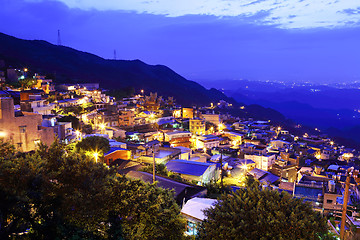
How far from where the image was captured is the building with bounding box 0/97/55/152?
1444cm

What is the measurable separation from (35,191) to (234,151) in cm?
2855

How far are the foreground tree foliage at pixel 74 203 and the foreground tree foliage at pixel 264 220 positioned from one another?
1.19 m

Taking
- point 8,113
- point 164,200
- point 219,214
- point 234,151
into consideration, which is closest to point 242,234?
point 219,214

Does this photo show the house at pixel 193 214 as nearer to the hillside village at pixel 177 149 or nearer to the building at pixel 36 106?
the hillside village at pixel 177 149

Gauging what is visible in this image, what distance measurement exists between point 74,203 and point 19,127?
1150cm

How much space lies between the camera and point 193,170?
17125 mm

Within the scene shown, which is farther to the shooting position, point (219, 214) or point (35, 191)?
point (219, 214)

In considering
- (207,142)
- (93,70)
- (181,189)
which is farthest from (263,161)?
(93,70)

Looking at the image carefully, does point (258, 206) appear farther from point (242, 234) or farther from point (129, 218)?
point (129, 218)

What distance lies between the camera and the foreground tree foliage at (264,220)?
5.87 meters

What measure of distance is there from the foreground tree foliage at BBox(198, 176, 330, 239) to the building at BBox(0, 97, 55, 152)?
451 inches

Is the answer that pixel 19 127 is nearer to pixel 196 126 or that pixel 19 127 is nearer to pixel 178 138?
pixel 178 138

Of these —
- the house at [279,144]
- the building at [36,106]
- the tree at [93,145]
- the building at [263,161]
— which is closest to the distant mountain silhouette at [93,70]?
the house at [279,144]

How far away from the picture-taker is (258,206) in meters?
6.37
